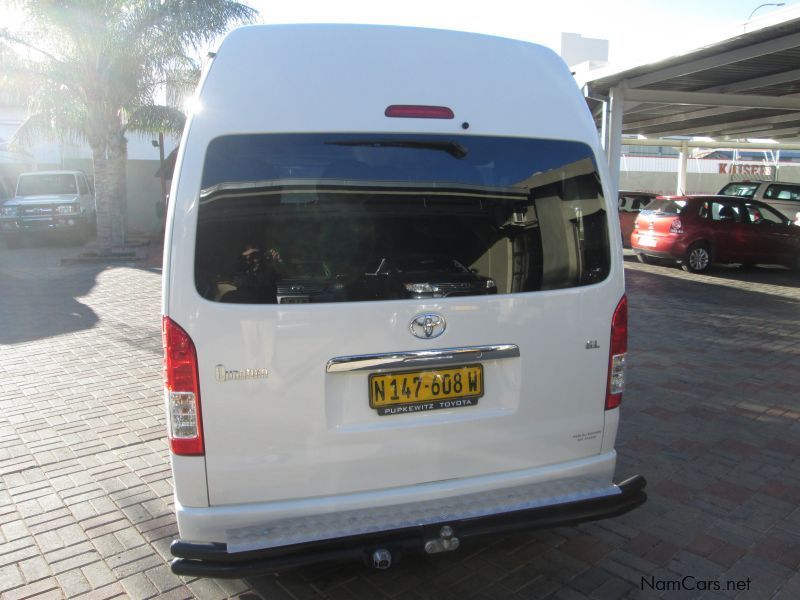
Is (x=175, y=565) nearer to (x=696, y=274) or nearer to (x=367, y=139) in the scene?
(x=367, y=139)

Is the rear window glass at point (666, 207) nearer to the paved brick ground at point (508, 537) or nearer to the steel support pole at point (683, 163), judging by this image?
the paved brick ground at point (508, 537)

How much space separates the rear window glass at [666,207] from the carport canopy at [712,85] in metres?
1.93

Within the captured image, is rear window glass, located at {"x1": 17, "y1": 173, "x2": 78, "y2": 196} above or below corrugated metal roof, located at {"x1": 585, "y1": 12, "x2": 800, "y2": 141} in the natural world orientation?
below

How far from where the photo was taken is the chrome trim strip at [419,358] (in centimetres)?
277

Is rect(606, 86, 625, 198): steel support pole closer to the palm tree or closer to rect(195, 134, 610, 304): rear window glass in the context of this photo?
the palm tree

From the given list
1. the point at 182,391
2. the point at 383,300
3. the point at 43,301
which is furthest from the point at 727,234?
the point at 182,391

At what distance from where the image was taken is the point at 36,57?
Answer: 14.7m

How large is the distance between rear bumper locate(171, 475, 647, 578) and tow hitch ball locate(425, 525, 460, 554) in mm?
11

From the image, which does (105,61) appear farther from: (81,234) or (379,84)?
(379,84)

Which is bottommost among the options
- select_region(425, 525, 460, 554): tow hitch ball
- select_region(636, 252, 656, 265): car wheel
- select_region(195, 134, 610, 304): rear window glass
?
select_region(636, 252, 656, 265): car wheel

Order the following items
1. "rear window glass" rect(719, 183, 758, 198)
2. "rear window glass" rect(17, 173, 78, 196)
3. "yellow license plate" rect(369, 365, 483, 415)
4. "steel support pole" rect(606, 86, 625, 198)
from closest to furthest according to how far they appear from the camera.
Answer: "yellow license plate" rect(369, 365, 483, 415) → "steel support pole" rect(606, 86, 625, 198) → "rear window glass" rect(719, 183, 758, 198) → "rear window glass" rect(17, 173, 78, 196)

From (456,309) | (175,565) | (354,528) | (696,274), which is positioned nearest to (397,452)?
(354,528)

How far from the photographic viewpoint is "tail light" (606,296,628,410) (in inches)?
126

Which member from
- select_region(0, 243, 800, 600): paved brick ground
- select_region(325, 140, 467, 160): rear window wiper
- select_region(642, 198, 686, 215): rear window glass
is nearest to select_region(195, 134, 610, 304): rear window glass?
select_region(325, 140, 467, 160): rear window wiper
